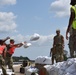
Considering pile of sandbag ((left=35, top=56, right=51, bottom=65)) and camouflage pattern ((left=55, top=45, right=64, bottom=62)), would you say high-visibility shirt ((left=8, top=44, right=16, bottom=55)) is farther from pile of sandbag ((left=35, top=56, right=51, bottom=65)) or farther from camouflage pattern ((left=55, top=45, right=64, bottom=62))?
camouflage pattern ((left=55, top=45, right=64, bottom=62))

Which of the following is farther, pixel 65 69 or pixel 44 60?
pixel 44 60

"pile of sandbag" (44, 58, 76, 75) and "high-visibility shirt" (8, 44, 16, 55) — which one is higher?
"high-visibility shirt" (8, 44, 16, 55)

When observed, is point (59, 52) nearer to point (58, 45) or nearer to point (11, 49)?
point (58, 45)

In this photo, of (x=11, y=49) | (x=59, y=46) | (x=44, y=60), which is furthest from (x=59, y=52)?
(x=11, y=49)

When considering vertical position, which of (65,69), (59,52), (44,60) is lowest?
(65,69)

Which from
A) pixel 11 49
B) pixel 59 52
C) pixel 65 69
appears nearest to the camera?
pixel 65 69

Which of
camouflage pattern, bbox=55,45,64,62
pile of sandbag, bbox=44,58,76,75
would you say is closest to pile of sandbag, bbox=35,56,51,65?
camouflage pattern, bbox=55,45,64,62

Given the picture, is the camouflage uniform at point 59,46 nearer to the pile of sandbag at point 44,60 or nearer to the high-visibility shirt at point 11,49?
the pile of sandbag at point 44,60

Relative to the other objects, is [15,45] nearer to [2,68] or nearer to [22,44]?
[22,44]

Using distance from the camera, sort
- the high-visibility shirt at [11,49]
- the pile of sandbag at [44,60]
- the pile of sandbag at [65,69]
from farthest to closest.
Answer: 1. the high-visibility shirt at [11,49]
2. the pile of sandbag at [44,60]
3. the pile of sandbag at [65,69]

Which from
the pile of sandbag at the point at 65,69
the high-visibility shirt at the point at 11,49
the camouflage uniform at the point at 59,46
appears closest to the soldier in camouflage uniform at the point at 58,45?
the camouflage uniform at the point at 59,46

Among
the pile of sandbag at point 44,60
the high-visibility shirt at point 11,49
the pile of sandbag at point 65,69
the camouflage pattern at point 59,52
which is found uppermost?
the high-visibility shirt at point 11,49

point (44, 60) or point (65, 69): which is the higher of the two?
point (44, 60)

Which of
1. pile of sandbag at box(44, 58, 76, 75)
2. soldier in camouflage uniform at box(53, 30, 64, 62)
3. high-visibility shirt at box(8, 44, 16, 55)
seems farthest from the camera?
high-visibility shirt at box(8, 44, 16, 55)
